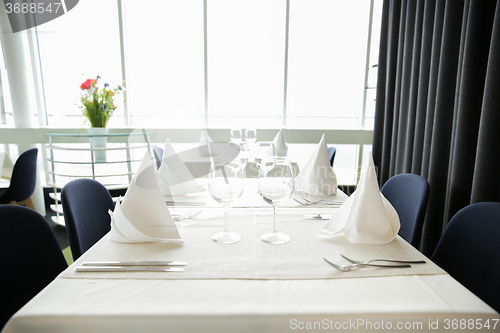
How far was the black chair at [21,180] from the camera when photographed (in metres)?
2.47

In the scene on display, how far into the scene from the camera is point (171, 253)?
78 cm

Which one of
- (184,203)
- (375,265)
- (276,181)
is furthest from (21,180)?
(375,265)

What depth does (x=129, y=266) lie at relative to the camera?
0.70 meters

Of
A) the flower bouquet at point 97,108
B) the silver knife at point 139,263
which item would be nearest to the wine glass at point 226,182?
the silver knife at point 139,263

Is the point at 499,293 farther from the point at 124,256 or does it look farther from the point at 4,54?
the point at 4,54

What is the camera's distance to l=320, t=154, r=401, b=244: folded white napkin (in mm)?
860

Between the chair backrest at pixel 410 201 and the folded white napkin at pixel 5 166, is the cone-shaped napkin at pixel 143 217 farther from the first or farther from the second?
the folded white napkin at pixel 5 166

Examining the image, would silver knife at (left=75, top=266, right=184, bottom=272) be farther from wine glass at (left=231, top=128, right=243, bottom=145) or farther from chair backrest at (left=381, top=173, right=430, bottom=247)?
wine glass at (left=231, top=128, right=243, bottom=145)

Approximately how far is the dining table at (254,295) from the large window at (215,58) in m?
3.00

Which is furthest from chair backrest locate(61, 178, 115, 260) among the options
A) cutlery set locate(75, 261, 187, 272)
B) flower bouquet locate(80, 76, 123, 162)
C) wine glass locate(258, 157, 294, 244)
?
flower bouquet locate(80, 76, 123, 162)

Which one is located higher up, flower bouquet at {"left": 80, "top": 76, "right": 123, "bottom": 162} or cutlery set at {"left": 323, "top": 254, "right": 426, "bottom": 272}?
flower bouquet at {"left": 80, "top": 76, "right": 123, "bottom": 162}

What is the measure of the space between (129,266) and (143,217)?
0.62ft

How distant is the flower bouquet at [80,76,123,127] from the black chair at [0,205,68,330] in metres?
2.01

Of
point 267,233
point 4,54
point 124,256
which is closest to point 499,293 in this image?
point 267,233
